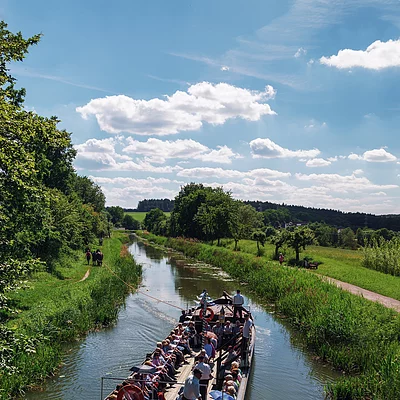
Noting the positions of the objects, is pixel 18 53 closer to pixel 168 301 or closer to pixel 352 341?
pixel 352 341

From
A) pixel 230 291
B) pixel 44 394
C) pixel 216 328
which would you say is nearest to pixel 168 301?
pixel 230 291

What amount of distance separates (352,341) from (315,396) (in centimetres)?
379

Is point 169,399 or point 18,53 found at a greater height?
point 18,53

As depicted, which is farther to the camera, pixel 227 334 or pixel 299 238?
pixel 299 238

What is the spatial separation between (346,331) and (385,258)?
20.7m

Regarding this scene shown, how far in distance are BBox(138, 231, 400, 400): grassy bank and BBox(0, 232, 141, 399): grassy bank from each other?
9823mm

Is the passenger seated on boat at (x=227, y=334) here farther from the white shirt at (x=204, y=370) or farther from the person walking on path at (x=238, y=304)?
the white shirt at (x=204, y=370)

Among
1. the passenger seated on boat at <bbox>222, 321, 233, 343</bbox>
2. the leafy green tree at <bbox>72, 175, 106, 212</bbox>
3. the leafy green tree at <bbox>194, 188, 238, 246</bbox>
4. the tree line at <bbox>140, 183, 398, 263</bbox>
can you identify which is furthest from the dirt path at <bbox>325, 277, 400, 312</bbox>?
the leafy green tree at <bbox>72, 175, 106, 212</bbox>

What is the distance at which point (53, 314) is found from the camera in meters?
18.1

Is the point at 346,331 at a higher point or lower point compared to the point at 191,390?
lower

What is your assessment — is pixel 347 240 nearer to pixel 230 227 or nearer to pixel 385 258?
pixel 230 227

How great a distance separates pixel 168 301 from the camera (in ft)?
91.2

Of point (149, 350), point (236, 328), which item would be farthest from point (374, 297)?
point (149, 350)

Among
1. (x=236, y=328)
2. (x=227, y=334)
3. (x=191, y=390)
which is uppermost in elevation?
(x=191, y=390)
